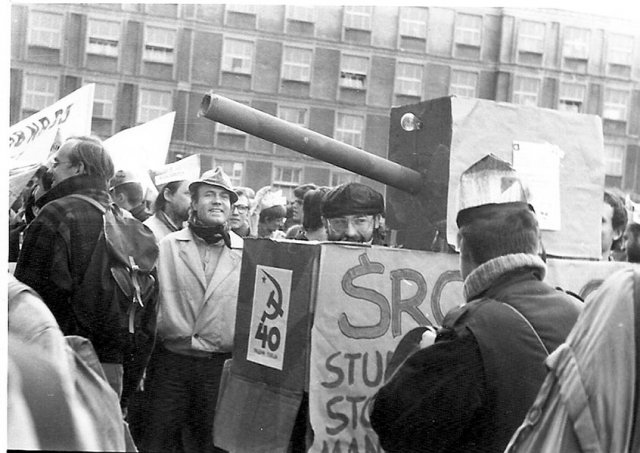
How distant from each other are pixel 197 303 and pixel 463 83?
976 mm

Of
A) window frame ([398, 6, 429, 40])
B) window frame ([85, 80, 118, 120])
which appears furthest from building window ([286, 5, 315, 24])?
window frame ([85, 80, 118, 120])

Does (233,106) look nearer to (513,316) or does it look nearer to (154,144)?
(154,144)

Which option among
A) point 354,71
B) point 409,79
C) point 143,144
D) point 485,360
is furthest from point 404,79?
point 485,360

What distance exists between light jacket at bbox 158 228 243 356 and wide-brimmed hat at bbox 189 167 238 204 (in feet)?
0.68

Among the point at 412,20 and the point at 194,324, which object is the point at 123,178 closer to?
the point at 194,324

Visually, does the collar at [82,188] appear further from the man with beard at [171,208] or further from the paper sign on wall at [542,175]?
the paper sign on wall at [542,175]

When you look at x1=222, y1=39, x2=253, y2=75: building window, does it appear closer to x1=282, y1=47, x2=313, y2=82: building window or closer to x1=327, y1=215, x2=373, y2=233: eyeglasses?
x1=282, y1=47, x2=313, y2=82: building window

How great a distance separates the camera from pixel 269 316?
2346mm

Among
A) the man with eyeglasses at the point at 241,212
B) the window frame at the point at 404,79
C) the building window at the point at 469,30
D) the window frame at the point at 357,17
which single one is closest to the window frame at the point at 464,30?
the building window at the point at 469,30

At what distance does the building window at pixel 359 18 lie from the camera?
2.13 metres

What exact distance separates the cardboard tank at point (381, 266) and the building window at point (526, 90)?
3 centimetres

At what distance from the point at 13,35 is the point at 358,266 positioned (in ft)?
3.30

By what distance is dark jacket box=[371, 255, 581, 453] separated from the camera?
1685 mm

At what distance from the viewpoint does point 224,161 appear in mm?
2170
